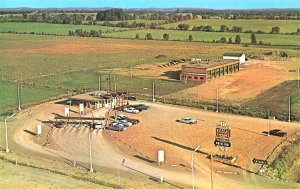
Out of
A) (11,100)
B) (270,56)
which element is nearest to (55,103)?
(11,100)

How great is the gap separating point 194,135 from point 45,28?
77455 millimetres

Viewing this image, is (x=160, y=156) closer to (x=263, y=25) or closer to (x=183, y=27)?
(x=183, y=27)

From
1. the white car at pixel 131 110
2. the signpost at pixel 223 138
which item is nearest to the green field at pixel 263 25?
the white car at pixel 131 110

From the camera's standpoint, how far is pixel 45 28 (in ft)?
326

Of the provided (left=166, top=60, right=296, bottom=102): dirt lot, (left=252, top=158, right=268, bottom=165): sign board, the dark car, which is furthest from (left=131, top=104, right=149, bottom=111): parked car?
(left=252, top=158, right=268, bottom=165): sign board

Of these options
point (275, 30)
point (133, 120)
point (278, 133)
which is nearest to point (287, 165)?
point (278, 133)

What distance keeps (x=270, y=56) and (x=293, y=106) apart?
28.7 m

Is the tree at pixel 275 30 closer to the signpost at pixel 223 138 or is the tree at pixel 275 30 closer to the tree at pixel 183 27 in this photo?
the tree at pixel 183 27

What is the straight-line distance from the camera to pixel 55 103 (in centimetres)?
3525

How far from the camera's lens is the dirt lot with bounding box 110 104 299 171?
23656mm

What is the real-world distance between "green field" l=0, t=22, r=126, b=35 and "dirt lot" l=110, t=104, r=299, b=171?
64.7 metres

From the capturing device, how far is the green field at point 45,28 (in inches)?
3730

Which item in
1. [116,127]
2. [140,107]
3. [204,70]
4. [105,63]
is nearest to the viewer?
[116,127]

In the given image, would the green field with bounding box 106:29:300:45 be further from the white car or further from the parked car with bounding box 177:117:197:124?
the parked car with bounding box 177:117:197:124
